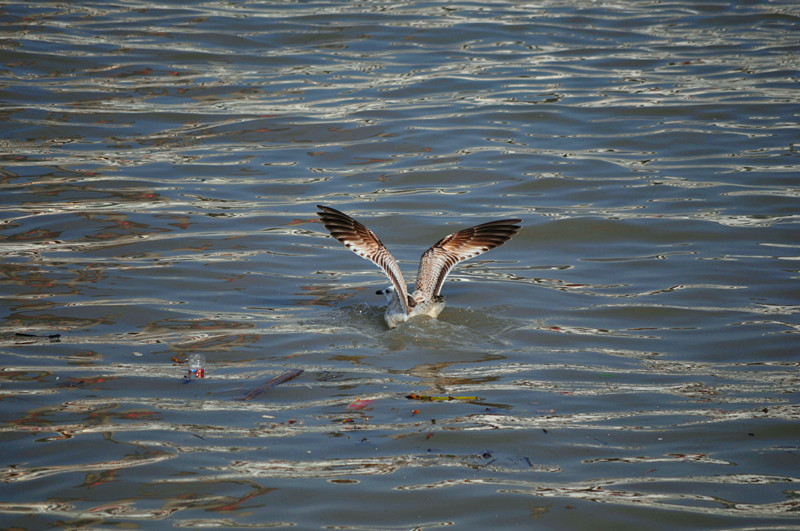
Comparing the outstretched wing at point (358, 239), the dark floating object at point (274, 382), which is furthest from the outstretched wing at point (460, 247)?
the dark floating object at point (274, 382)

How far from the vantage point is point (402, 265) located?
26.8ft

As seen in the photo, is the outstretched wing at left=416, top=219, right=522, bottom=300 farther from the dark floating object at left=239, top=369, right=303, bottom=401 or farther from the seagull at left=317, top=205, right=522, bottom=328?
the dark floating object at left=239, top=369, right=303, bottom=401

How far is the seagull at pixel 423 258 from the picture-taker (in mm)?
6895

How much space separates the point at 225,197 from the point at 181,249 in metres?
1.45

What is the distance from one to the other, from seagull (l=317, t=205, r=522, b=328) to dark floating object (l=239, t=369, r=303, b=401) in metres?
1.26

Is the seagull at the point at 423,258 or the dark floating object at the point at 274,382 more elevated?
the seagull at the point at 423,258

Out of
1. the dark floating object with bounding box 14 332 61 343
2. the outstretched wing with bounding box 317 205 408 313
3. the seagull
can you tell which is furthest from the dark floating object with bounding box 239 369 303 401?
the dark floating object with bounding box 14 332 61 343

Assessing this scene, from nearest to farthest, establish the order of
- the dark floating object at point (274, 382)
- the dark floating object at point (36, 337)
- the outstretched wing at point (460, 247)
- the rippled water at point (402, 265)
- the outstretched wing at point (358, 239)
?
the rippled water at point (402, 265)
the dark floating object at point (274, 382)
the dark floating object at point (36, 337)
the outstretched wing at point (358, 239)
the outstretched wing at point (460, 247)

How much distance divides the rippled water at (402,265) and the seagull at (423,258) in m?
0.25

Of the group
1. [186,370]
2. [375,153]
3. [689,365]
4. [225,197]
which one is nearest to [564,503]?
[689,365]

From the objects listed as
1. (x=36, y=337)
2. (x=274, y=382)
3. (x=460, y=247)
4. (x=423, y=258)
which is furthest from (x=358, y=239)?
(x=36, y=337)

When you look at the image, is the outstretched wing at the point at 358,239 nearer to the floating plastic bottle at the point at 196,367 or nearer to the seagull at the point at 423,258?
the seagull at the point at 423,258

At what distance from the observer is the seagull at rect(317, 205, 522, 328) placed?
22.6ft

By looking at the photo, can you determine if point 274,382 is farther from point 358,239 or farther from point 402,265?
point 402,265
